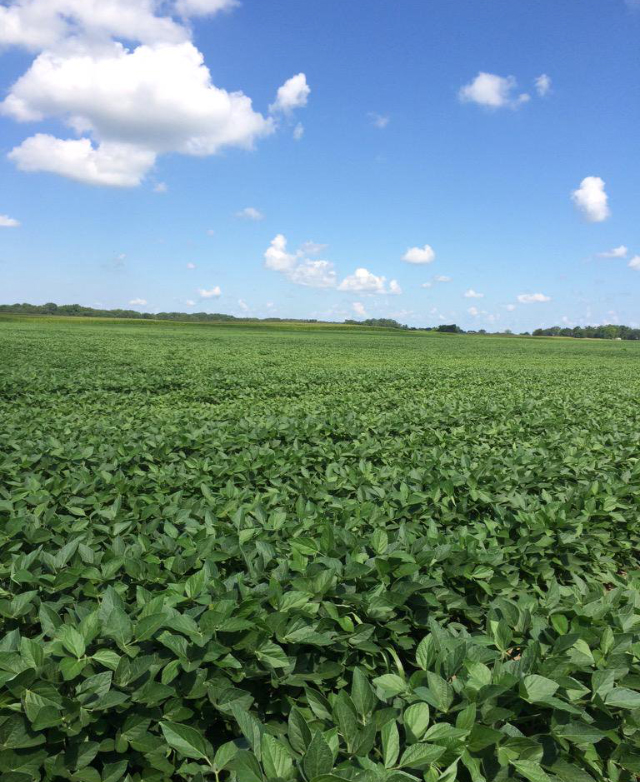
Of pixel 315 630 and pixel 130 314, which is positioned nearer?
pixel 315 630

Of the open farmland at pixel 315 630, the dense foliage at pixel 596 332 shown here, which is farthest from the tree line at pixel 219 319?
the open farmland at pixel 315 630

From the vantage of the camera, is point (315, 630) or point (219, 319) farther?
point (219, 319)

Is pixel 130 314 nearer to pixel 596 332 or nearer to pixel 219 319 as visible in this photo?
Result: pixel 219 319

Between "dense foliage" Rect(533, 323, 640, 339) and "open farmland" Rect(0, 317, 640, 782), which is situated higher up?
"dense foliage" Rect(533, 323, 640, 339)

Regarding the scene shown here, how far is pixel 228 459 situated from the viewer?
553 centimetres

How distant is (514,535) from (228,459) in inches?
125

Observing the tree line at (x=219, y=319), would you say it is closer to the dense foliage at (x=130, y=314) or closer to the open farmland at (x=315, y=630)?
the dense foliage at (x=130, y=314)

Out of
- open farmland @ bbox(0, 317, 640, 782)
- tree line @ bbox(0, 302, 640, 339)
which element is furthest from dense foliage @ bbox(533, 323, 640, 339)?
open farmland @ bbox(0, 317, 640, 782)

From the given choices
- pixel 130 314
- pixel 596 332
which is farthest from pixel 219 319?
pixel 596 332

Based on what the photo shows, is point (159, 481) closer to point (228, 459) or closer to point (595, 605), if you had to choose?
point (228, 459)

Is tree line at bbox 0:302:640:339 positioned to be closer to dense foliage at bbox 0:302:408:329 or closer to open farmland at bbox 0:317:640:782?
dense foliage at bbox 0:302:408:329

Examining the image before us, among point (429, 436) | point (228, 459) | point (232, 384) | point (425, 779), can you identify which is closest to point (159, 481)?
point (228, 459)

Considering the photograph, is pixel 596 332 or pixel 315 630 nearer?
pixel 315 630

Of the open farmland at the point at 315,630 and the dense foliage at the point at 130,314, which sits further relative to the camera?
the dense foliage at the point at 130,314
